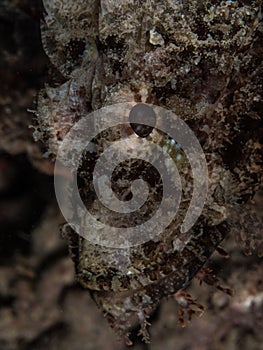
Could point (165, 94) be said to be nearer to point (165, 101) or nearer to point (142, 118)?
point (165, 101)

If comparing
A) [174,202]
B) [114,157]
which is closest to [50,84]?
[114,157]

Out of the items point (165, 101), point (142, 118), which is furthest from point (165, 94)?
point (142, 118)

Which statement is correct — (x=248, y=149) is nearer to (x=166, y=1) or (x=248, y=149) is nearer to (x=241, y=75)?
(x=241, y=75)

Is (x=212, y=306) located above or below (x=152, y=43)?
below
